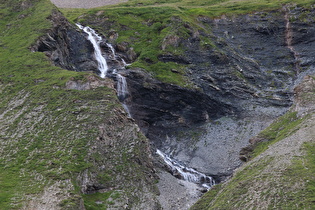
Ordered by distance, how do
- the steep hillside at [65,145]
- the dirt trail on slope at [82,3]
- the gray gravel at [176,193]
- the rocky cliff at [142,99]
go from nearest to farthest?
the steep hillside at [65,145] < the rocky cliff at [142,99] < the gray gravel at [176,193] < the dirt trail on slope at [82,3]

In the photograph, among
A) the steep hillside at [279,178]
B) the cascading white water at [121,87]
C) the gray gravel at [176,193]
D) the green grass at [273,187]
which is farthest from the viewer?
the cascading white water at [121,87]

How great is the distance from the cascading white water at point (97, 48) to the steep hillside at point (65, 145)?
1121 centimetres

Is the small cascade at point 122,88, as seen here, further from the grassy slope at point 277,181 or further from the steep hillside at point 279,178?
the grassy slope at point 277,181

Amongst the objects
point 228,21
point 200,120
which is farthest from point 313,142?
point 228,21

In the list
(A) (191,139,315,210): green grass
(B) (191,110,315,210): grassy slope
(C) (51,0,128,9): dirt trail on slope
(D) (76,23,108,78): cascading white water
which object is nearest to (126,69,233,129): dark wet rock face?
(D) (76,23,108,78): cascading white water

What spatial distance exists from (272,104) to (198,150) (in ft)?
60.7

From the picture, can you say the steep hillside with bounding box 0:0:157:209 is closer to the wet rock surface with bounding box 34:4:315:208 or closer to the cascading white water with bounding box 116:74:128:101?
the wet rock surface with bounding box 34:4:315:208

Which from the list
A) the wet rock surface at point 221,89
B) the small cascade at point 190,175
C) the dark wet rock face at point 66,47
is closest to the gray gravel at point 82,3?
the wet rock surface at point 221,89

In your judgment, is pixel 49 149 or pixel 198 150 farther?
pixel 198 150

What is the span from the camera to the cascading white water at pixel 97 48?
213 feet

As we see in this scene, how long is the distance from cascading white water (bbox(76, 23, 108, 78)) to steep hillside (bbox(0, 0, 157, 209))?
11.2 meters

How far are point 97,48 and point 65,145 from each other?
37.0m

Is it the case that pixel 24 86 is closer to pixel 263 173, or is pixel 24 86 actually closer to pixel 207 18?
pixel 263 173

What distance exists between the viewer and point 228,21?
8825 centimetres
